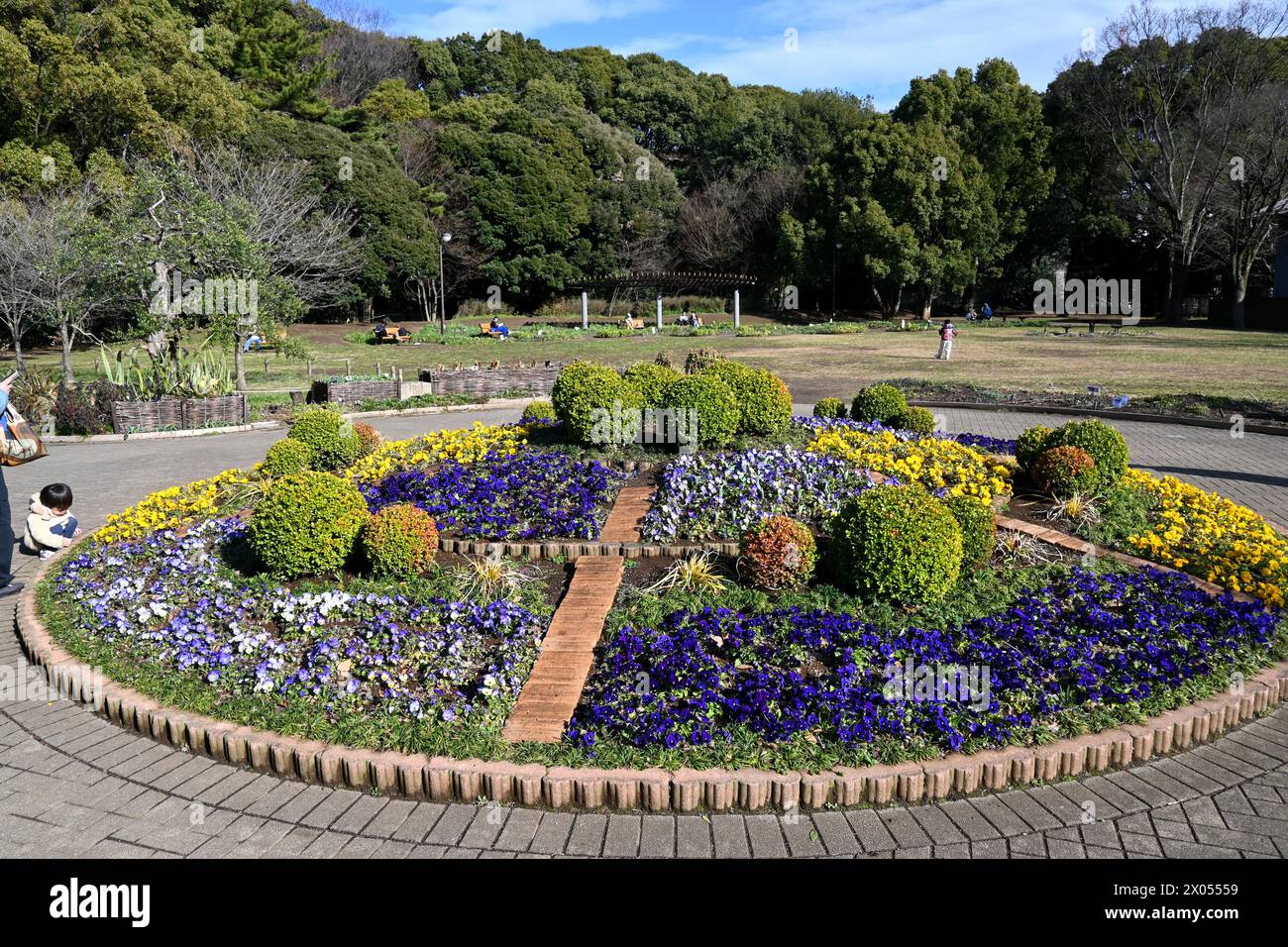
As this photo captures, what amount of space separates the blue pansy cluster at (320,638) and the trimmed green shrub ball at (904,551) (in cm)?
206

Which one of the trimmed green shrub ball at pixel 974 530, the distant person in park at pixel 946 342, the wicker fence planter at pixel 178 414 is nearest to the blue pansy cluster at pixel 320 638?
the trimmed green shrub ball at pixel 974 530

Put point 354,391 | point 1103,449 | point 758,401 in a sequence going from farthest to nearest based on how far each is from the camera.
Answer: point 354,391
point 758,401
point 1103,449

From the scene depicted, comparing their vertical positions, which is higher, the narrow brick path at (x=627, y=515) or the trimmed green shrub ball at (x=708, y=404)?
the trimmed green shrub ball at (x=708, y=404)

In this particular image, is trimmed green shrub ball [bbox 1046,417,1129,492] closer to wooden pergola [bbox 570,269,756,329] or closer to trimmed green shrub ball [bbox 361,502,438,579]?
trimmed green shrub ball [bbox 361,502,438,579]

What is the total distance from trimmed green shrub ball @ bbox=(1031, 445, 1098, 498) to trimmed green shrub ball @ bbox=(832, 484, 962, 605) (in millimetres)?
2553

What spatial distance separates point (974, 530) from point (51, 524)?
7.85m

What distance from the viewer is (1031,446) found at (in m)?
7.98

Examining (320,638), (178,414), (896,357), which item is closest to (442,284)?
(896,357)

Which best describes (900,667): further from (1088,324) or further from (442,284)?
(1088,324)

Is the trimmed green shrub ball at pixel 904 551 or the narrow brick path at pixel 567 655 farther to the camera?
the trimmed green shrub ball at pixel 904 551

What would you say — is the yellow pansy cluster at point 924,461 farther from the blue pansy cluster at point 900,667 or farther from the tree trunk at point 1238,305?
the tree trunk at point 1238,305

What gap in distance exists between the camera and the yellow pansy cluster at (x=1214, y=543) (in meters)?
5.88
